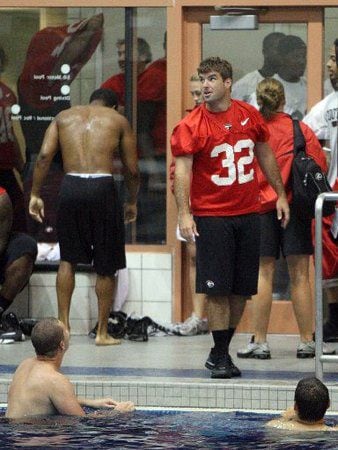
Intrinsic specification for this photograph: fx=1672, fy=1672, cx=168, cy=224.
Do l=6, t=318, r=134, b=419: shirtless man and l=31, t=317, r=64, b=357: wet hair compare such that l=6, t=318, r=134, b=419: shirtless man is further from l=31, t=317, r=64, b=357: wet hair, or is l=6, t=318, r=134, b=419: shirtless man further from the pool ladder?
the pool ladder

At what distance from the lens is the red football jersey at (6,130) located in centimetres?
1427

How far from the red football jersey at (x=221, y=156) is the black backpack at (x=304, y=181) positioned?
0.67 m

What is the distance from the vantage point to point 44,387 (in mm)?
9867

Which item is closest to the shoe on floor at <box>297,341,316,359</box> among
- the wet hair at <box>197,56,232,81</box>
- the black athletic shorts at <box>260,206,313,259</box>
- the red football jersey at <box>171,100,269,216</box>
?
the black athletic shorts at <box>260,206,313,259</box>

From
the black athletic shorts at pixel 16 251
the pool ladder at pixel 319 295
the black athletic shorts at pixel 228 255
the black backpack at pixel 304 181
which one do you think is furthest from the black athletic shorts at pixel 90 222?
the pool ladder at pixel 319 295

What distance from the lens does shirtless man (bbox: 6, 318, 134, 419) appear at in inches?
388

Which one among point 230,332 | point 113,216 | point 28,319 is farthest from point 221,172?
point 28,319

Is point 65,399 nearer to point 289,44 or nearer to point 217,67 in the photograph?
point 217,67

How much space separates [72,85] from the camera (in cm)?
1423

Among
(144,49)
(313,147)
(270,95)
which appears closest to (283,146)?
(313,147)

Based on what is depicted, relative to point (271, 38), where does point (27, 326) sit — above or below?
below

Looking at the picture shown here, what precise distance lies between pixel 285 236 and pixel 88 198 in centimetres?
171

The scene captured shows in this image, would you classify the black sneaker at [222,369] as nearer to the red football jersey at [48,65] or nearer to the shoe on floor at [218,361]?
the shoe on floor at [218,361]

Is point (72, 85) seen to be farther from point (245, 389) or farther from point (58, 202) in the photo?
point (245, 389)
